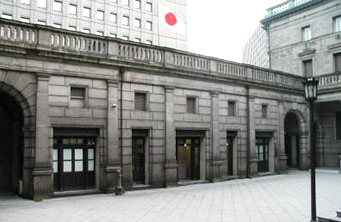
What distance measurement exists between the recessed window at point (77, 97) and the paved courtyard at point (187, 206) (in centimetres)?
422

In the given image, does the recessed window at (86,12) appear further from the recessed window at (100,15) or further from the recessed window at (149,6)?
the recessed window at (149,6)

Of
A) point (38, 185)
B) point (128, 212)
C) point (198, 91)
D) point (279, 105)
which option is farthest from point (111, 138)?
point (279, 105)

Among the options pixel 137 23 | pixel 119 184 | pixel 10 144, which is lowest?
pixel 119 184

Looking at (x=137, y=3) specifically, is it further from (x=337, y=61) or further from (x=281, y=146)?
(x=281, y=146)

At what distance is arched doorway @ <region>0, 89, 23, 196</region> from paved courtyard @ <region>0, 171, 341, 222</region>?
2.27 m

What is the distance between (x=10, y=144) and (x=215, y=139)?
451 inches

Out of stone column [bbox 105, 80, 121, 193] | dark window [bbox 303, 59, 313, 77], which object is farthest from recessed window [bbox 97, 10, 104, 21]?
stone column [bbox 105, 80, 121, 193]

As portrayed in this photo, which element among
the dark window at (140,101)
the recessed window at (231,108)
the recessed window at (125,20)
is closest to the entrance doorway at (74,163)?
the dark window at (140,101)

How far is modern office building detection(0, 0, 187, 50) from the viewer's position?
47.4 meters

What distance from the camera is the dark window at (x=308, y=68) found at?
105 feet

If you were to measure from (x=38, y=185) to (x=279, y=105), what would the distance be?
1829 cm

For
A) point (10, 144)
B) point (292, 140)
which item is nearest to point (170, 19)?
point (10, 144)

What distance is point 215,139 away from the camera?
2166 cm

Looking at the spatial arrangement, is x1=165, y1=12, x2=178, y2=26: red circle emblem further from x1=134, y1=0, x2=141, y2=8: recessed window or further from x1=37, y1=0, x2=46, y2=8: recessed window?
x1=134, y1=0, x2=141, y2=8: recessed window
